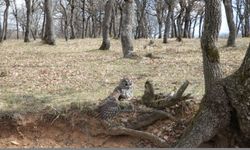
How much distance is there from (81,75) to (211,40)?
5.72 m

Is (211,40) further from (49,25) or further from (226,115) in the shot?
(49,25)

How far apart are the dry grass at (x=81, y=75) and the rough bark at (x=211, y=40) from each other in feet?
4.56

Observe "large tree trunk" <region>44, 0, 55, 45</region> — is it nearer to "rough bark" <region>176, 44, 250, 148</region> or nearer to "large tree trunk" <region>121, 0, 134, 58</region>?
"large tree trunk" <region>121, 0, 134, 58</region>

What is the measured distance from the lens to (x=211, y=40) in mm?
6961

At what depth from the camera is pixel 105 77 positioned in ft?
37.9

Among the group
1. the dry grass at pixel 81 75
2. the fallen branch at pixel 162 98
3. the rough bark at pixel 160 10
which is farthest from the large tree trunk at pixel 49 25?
the rough bark at pixel 160 10

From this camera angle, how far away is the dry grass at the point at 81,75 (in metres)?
9.11

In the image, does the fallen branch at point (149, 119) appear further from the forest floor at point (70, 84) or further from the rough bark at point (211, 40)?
the rough bark at point (211, 40)

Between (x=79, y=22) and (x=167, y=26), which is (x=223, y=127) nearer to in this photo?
(x=167, y=26)

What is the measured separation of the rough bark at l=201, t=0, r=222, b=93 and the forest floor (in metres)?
0.99

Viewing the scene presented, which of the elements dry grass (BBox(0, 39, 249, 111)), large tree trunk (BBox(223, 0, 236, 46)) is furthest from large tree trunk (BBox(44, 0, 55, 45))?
large tree trunk (BBox(223, 0, 236, 46))

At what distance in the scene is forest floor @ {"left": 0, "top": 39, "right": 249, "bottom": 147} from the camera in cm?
787

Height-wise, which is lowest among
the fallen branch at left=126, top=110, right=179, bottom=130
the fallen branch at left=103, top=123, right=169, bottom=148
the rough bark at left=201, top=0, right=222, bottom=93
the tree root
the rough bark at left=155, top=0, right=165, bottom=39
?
the fallen branch at left=103, top=123, right=169, bottom=148

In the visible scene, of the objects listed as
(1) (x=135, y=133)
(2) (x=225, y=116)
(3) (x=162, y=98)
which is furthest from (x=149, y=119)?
(2) (x=225, y=116)
